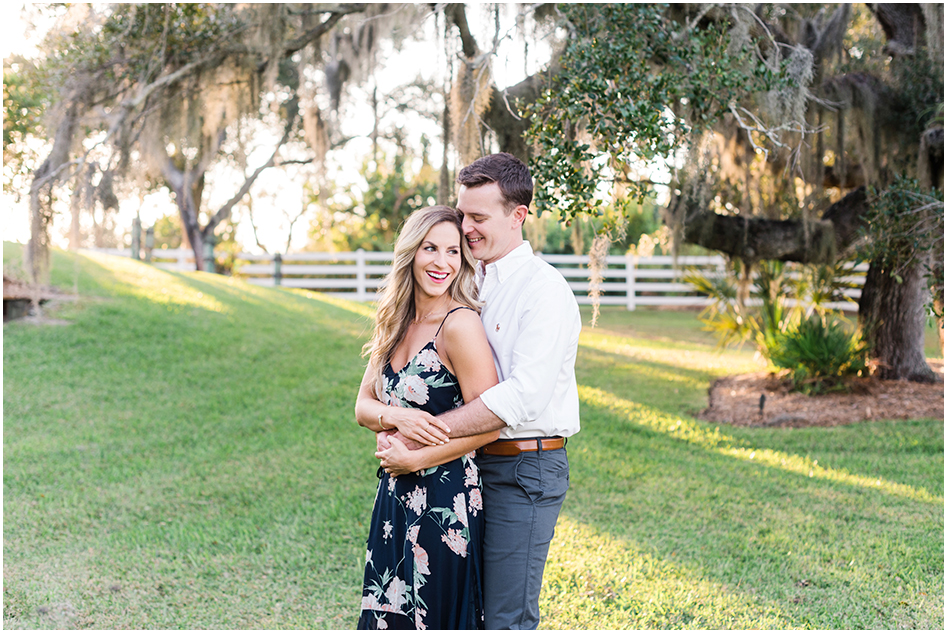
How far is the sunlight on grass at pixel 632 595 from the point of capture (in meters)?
3.09

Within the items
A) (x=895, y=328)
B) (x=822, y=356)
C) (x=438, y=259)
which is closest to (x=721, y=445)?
(x=822, y=356)

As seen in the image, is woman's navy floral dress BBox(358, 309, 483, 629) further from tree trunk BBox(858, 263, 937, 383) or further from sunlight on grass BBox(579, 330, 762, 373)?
sunlight on grass BBox(579, 330, 762, 373)

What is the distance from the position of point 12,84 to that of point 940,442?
10.4m

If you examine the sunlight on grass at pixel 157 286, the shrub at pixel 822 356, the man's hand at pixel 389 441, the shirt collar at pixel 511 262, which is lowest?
the shrub at pixel 822 356

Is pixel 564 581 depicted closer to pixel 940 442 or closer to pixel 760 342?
pixel 940 442

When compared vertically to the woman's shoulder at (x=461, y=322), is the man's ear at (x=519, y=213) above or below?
above

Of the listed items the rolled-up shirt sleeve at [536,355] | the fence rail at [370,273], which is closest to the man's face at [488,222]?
the rolled-up shirt sleeve at [536,355]

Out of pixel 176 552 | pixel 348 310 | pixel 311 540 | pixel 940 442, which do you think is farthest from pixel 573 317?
pixel 348 310

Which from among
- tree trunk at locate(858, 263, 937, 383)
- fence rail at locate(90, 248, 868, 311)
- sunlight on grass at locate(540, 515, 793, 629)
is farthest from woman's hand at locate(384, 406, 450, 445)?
fence rail at locate(90, 248, 868, 311)

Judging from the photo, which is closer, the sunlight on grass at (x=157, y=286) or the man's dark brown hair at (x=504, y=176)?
the man's dark brown hair at (x=504, y=176)

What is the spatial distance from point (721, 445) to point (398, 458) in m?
4.60

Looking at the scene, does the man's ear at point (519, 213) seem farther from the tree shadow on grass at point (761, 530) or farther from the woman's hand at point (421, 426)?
the tree shadow on grass at point (761, 530)

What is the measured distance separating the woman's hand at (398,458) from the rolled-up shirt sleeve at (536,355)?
0.28 meters

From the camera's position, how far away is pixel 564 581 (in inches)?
137
